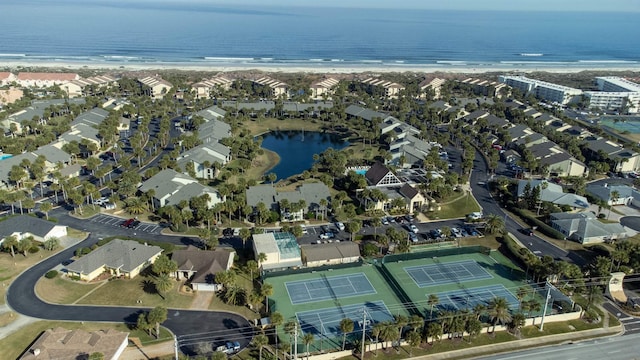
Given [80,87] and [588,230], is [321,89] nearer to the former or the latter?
[80,87]

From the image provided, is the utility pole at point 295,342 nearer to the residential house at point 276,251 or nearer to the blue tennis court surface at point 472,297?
the residential house at point 276,251

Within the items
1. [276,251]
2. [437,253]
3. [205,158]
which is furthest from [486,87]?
[276,251]

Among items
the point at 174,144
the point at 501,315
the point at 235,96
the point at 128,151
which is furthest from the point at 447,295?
the point at 235,96

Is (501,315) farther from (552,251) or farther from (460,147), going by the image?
(460,147)

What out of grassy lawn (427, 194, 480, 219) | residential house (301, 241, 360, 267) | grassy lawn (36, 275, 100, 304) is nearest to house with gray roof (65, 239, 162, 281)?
grassy lawn (36, 275, 100, 304)

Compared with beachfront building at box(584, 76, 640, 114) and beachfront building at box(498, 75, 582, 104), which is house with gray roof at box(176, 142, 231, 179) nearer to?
beachfront building at box(498, 75, 582, 104)
